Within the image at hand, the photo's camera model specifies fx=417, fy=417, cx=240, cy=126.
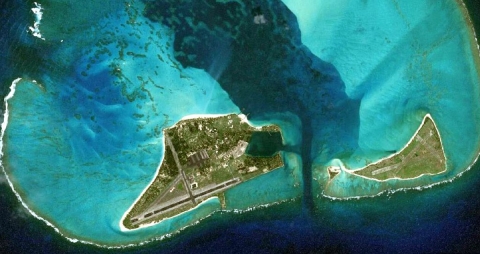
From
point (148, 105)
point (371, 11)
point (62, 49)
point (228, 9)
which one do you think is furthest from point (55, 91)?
point (371, 11)

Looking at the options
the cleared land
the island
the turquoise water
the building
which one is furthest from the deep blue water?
the building

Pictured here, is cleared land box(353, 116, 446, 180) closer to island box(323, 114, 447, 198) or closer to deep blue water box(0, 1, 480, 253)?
island box(323, 114, 447, 198)

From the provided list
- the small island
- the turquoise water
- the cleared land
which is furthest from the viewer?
the cleared land

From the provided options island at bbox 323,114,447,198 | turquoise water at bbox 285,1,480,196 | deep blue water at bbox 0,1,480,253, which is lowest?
deep blue water at bbox 0,1,480,253

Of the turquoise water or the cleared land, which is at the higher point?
the turquoise water

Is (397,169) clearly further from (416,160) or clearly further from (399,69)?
(399,69)

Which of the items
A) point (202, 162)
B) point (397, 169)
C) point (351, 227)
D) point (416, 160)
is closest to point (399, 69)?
point (416, 160)

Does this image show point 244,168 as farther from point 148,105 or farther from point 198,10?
point 198,10
